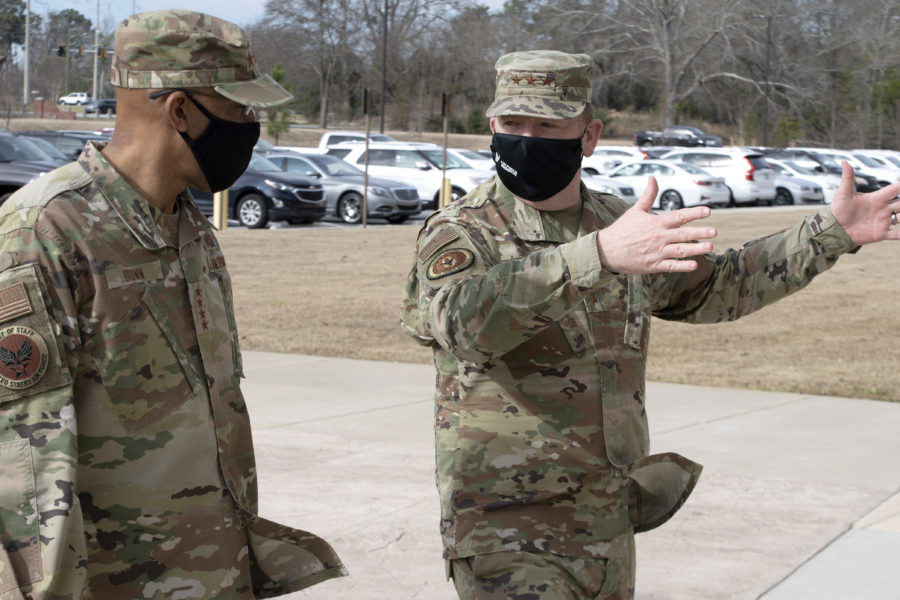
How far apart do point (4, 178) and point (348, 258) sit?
17.8ft

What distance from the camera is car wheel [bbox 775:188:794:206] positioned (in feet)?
115

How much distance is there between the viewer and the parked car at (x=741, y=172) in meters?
33.1

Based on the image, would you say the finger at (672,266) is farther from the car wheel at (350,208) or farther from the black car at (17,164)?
the car wheel at (350,208)

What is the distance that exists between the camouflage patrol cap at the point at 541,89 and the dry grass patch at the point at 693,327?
6.00 metres

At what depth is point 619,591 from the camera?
285 centimetres

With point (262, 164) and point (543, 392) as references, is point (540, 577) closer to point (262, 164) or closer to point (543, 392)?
point (543, 392)

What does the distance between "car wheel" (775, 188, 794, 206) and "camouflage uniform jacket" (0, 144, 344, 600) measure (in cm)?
3393

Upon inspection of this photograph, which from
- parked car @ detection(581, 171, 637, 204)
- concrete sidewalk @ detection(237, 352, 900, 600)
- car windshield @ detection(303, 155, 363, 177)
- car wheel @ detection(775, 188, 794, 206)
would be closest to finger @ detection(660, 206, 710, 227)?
concrete sidewalk @ detection(237, 352, 900, 600)

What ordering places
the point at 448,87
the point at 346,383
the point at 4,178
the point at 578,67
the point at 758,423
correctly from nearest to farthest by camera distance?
1. the point at 578,67
2. the point at 758,423
3. the point at 346,383
4. the point at 4,178
5. the point at 448,87

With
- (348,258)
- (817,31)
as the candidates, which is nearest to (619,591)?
(348,258)

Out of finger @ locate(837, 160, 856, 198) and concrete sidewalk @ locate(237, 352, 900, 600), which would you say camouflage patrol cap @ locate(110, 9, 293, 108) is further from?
concrete sidewalk @ locate(237, 352, 900, 600)

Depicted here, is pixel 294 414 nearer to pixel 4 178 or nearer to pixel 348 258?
pixel 348 258

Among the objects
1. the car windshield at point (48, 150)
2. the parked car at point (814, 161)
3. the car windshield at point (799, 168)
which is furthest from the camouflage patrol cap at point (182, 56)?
the parked car at point (814, 161)

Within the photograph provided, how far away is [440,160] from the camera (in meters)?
28.6
